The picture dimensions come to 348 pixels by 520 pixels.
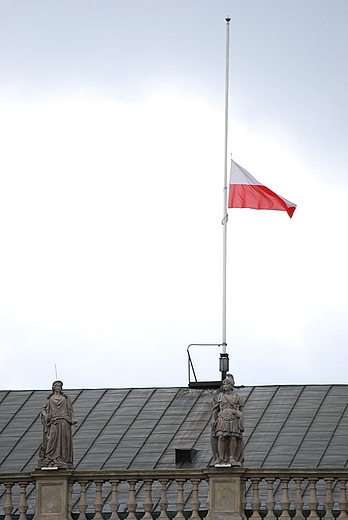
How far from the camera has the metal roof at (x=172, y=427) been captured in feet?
134

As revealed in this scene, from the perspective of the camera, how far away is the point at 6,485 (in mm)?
38406

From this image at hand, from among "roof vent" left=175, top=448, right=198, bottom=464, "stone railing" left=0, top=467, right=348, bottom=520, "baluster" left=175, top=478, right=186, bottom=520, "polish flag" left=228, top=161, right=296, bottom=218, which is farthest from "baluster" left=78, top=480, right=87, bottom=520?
"polish flag" left=228, top=161, right=296, bottom=218

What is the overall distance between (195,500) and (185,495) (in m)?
1.55

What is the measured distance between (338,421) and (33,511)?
8.13 meters

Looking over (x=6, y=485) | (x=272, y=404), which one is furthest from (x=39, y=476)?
(x=272, y=404)

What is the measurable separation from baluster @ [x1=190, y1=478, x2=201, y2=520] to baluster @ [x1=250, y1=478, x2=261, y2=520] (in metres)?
1.20

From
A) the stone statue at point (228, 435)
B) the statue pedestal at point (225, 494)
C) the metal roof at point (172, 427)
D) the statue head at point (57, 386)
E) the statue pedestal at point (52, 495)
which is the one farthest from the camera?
the metal roof at point (172, 427)

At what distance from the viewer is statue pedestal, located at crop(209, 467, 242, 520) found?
1453 inches

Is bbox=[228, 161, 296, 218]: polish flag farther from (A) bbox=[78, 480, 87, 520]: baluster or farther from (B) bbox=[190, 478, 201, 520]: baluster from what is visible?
(A) bbox=[78, 480, 87, 520]: baluster

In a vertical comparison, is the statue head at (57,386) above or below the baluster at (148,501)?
above

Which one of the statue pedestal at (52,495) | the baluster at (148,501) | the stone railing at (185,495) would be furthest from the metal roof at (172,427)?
the statue pedestal at (52,495)

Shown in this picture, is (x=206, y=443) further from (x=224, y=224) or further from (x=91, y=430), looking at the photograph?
(x=224, y=224)

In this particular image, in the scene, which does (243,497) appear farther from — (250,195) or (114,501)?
(250,195)

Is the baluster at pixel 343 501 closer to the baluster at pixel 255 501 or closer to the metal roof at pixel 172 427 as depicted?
the baluster at pixel 255 501
